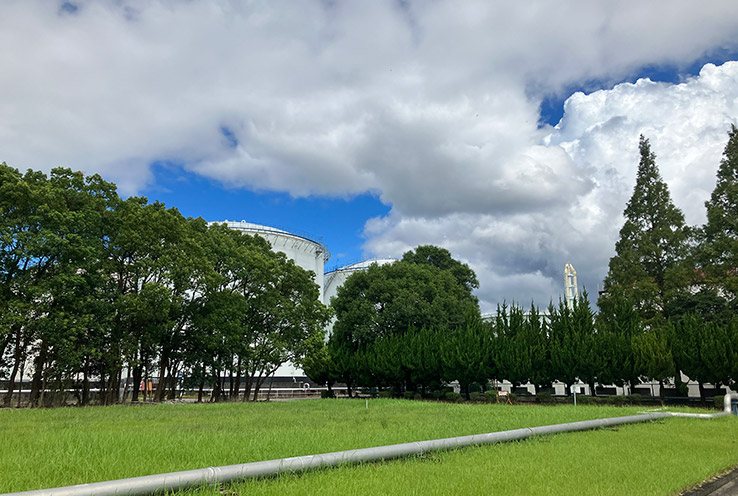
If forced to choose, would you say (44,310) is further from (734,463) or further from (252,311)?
(734,463)

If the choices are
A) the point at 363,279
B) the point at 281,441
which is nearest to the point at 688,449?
the point at 281,441

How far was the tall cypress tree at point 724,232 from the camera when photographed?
35.2 m

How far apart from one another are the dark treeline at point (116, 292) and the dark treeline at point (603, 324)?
6.35 m

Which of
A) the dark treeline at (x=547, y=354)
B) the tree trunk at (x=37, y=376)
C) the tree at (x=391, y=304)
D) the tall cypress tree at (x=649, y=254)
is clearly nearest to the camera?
the tree trunk at (x=37, y=376)

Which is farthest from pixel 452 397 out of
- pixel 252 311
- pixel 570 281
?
pixel 570 281

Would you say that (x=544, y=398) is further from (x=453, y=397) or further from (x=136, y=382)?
(x=136, y=382)

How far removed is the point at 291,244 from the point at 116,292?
29585mm

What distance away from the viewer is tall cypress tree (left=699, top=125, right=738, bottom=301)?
35.2 metres

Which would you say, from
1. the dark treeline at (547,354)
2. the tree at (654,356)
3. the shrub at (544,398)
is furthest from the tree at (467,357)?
the tree at (654,356)

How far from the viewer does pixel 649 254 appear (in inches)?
1581

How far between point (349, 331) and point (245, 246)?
12.7m

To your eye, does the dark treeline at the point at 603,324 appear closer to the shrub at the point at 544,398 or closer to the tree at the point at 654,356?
the tree at the point at 654,356

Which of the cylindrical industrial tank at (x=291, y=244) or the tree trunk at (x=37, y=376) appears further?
the cylindrical industrial tank at (x=291, y=244)

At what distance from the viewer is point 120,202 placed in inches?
1172
